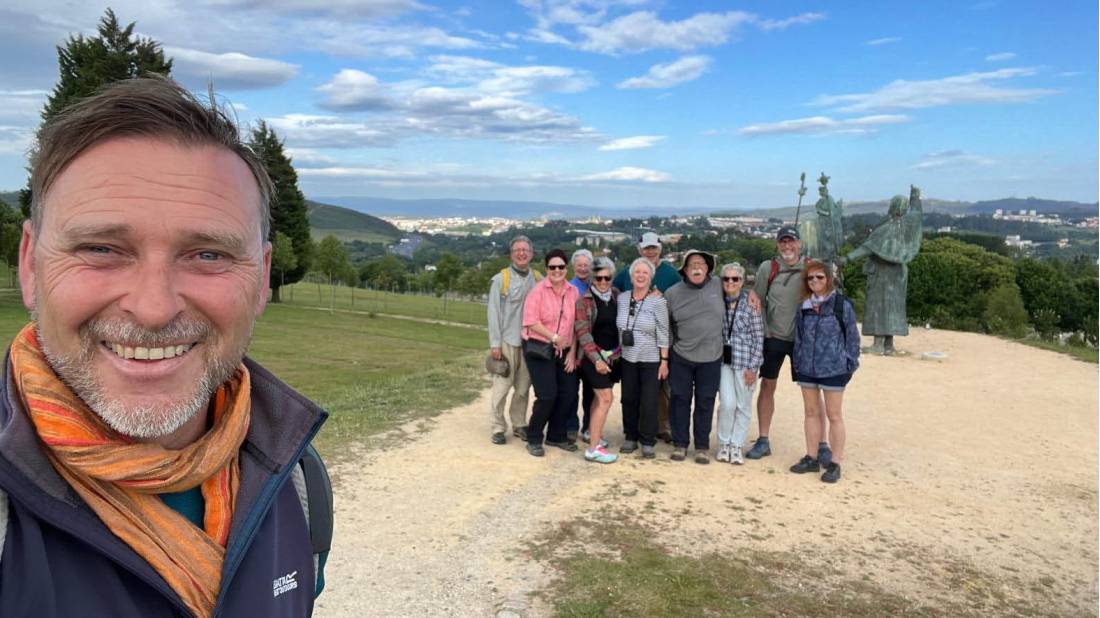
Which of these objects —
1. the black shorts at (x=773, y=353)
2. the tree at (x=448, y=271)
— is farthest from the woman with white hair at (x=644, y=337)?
the tree at (x=448, y=271)

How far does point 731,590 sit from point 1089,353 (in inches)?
597

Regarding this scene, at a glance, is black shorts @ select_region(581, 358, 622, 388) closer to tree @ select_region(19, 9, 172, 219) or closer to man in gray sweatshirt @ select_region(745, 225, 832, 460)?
man in gray sweatshirt @ select_region(745, 225, 832, 460)

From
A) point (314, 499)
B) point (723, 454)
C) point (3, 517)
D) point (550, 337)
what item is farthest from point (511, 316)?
point (3, 517)

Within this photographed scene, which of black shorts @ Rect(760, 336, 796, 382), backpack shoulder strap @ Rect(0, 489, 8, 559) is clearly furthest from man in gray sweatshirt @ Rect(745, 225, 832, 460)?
backpack shoulder strap @ Rect(0, 489, 8, 559)

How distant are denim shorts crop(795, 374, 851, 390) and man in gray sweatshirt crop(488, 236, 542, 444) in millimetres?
2891

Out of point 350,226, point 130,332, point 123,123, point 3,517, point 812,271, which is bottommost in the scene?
point 3,517

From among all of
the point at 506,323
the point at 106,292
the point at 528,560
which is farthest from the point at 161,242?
the point at 506,323

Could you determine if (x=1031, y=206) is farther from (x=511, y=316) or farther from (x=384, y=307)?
(x=511, y=316)

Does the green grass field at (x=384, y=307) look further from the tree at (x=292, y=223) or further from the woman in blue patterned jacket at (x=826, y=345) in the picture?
the woman in blue patterned jacket at (x=826, y=345)

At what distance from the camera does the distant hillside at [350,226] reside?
153200 mm

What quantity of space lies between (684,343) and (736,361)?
0.57 meters

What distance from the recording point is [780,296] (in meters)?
7.59

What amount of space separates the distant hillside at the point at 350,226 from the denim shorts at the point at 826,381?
14353 cm

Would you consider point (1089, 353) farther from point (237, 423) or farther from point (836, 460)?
Result: point (237, 423)
